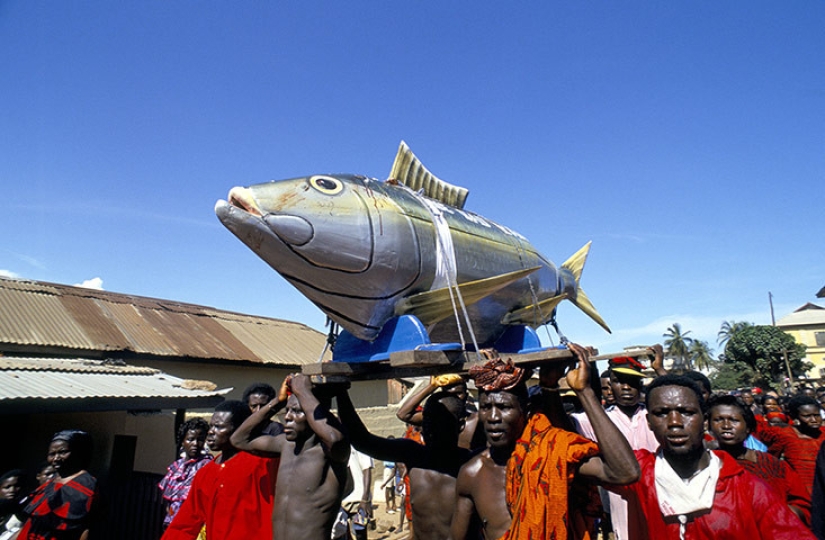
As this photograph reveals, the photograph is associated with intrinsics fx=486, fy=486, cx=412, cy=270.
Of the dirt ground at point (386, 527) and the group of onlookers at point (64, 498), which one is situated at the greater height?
the group of onlookers at point (64, 498)

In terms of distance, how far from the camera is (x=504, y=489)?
250 centimetres

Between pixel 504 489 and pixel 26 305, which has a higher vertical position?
pixel 26 305

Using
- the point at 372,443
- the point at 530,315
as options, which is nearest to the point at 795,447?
the point at 530,315

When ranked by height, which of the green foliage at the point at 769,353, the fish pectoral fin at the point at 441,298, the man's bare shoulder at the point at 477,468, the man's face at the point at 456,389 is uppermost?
the green foliage at the point at 769,353

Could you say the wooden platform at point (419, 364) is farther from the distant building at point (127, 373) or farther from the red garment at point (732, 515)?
the red garment at point (732, 515)

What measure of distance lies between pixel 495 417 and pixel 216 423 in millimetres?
2823

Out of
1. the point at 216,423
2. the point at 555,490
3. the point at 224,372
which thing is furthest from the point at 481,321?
the point at 224,372

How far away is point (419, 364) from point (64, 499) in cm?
303

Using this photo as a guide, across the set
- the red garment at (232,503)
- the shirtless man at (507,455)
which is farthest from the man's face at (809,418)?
the red garment at (232,503)

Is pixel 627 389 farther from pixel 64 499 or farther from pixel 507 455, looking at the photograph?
pixel 64 499

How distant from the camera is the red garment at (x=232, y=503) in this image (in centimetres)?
367

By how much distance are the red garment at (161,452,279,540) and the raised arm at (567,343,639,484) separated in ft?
8.36

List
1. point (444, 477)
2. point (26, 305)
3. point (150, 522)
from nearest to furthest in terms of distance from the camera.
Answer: point (444, 477) < point (150, 522) < point (26, 305)

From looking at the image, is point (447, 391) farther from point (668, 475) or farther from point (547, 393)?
point (668, 475)
